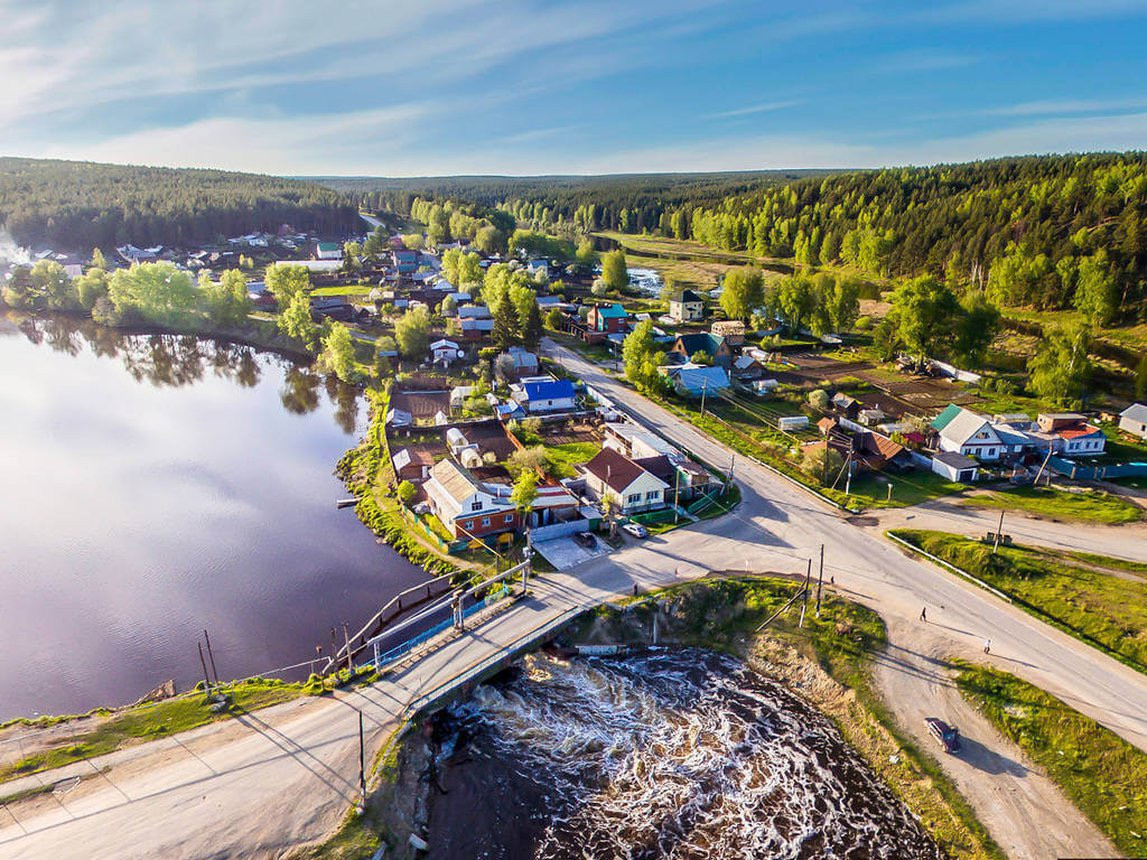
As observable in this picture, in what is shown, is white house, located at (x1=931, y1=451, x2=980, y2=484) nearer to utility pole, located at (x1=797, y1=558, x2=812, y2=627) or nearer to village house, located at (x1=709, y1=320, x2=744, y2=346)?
utility pole, located at (x1=797, y1=558, x2=812, y2=627)

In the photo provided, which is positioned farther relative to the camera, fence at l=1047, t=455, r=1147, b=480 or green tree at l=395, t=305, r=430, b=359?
green tree at l=395, t=305, r=430, b=359

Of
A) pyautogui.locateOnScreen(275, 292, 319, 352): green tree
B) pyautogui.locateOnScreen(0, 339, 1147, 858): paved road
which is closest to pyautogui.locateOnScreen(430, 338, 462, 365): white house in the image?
pyautogui.locateOnScreen(275, 292, 319, 352): green tree

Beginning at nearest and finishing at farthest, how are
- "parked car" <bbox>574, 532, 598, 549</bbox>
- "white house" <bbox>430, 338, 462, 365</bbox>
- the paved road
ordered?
the paved road
"parked car" <bbox>574, 532, 598, 549</bbox>
"white house" <bbox>430, 338, 462, 365</bbox>

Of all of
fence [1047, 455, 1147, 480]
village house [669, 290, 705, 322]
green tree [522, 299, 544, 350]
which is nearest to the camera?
fence [1047, 455, 1147, 480]

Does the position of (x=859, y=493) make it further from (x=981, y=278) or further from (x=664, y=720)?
(x=981, y=278)

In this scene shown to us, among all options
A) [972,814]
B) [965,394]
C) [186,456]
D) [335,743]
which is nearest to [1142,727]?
[972,814]

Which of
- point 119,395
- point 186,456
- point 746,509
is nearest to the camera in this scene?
point 746,509

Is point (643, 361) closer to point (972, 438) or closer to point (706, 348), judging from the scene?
point (706, 348)
